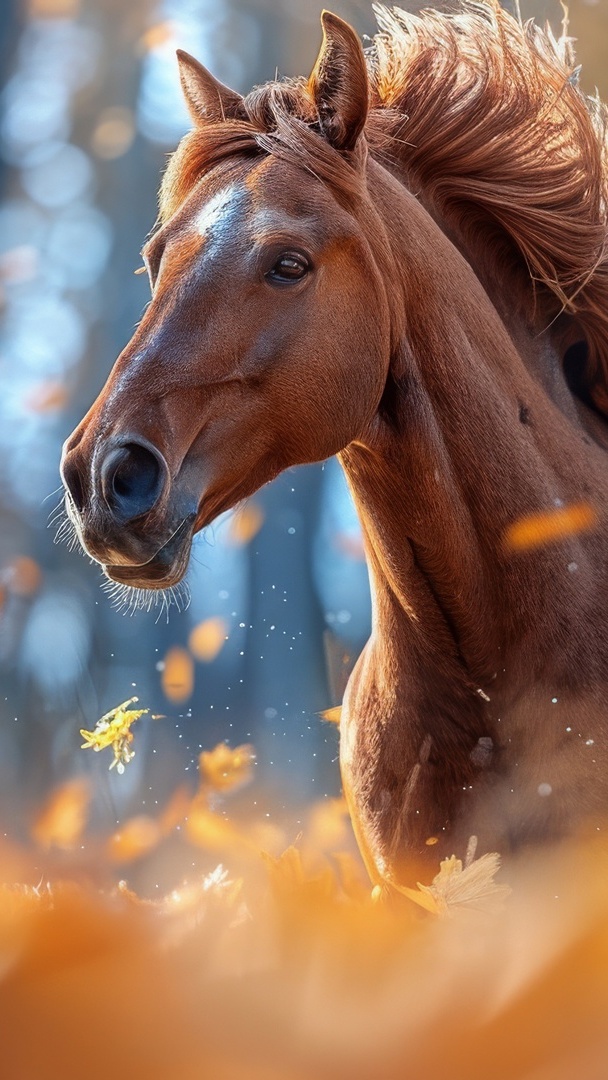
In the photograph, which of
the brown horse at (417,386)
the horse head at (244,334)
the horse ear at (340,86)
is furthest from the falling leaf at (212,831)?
the horse ear at (340,86)

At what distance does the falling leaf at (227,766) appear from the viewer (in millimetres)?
2002

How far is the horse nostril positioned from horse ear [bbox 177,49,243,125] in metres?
0.46

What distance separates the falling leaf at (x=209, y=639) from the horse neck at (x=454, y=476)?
1061mm

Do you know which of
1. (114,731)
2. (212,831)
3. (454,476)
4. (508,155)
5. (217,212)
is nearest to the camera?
(217,212)

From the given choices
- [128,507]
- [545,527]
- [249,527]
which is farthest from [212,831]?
[128,507]

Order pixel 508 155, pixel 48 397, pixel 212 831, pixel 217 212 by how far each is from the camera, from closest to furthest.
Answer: pixel 217 212 < pixel 508 155 < pixel 212 831 < pixel 48 397

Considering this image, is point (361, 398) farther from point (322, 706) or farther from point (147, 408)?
point (322, 706)

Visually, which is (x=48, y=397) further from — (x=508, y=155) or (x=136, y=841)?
(x=508, y=155)

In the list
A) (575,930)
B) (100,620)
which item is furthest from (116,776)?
(575,930)

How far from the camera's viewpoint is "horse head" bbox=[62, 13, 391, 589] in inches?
32.6

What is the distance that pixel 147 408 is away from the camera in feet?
2.72

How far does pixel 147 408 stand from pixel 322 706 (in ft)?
4.40

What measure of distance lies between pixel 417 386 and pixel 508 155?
15.1 inches

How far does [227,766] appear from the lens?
2006mm
